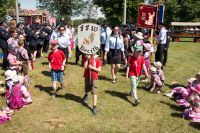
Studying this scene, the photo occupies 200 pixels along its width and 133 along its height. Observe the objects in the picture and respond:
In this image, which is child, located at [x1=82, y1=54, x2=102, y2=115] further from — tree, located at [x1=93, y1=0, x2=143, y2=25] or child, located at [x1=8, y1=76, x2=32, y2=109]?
tree, located at [x1=93, y1=0, x2=143, y2=25]

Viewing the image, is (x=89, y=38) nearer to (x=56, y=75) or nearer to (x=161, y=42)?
(x=56, y=75)

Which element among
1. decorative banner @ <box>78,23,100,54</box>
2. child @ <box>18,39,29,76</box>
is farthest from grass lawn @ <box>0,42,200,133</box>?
decorative banner @ <box>78,23,100,54</box>

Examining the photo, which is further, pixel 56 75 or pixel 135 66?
pixel 56 75

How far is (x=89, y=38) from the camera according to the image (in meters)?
8.80

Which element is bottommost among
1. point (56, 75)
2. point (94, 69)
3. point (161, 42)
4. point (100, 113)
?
point (100, 113)

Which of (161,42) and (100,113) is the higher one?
(161,42)

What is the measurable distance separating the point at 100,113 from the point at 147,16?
28.5 feet

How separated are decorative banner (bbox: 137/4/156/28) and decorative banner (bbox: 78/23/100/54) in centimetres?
837

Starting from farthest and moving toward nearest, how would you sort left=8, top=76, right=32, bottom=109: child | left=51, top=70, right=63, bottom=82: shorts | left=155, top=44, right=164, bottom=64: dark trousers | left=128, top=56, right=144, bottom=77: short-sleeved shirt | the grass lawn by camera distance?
left=155, top=44, right=164, bottom=64: dark trousers → left=51, top=70, right=63, bottom=82: shorts → left=128, top=56, right=144, bottom=77: short-sleeved shirt → left=8, top=76, right=32, bottom=109: child → the grass lawn

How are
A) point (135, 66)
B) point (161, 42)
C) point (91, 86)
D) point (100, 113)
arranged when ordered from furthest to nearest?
point (161, 42), point (135, 66), point (91, 86), point (100, 113)

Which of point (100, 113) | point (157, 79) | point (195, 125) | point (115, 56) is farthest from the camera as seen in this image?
point (115, 56)

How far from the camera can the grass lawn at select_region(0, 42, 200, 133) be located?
845cm

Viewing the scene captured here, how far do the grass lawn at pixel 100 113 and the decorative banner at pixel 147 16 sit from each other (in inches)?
182

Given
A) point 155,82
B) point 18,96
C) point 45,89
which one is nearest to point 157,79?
point 155,82
